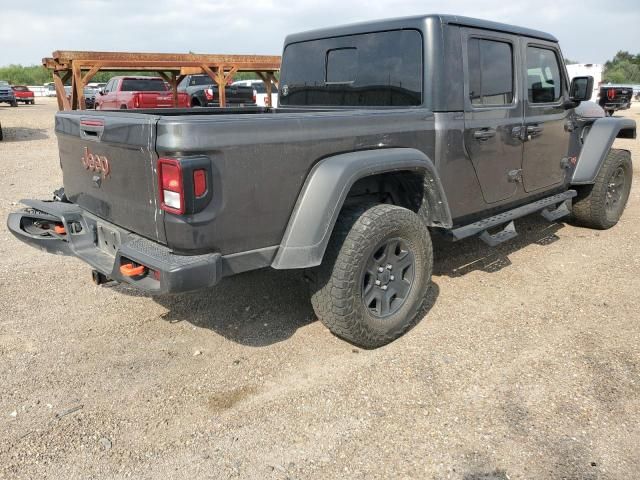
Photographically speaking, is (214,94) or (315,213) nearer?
(315,213)

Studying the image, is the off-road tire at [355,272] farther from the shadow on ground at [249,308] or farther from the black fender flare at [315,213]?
the shadow on ground at [249,308]

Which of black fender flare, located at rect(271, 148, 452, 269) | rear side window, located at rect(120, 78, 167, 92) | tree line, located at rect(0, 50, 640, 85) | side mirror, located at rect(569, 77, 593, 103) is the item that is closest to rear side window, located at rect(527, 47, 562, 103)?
side mirror, located at rect(569, 77, 593, 103)

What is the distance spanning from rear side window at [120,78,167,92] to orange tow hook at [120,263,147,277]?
17.2 m

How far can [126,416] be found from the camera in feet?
8.78

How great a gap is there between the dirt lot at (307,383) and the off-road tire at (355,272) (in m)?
0.19

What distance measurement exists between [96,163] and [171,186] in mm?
874

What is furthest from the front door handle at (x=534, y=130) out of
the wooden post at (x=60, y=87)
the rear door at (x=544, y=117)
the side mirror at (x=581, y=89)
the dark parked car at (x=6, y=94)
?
the dark parked car at (x=6, y=94)

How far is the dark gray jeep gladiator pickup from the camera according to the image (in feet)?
8.27

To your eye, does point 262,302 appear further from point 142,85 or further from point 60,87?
point 142,85

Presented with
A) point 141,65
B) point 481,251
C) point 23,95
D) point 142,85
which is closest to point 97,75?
point 23,95

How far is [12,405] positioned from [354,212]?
211cm

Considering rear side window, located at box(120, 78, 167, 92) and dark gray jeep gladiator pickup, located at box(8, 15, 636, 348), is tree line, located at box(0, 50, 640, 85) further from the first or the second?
dark gray jeep gladiator pickup, located at box(8, 15, 636, 348)

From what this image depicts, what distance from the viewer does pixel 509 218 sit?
4238 mm

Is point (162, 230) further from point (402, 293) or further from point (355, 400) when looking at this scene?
point (402, 293)
